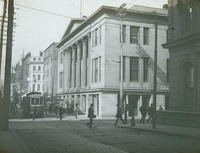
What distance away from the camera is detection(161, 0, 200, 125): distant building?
2027 cm

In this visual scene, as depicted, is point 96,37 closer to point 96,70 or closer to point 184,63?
point 96,70

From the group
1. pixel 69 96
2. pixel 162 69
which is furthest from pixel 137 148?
pixel 69 96

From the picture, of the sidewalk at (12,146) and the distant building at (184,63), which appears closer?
the sidewalk at (12,146)

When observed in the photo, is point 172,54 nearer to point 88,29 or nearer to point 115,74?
point 115,74

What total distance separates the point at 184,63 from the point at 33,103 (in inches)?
661

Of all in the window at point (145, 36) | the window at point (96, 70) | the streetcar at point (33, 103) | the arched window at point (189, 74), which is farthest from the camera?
the window at point (145, 36)

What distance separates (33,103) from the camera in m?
32.7

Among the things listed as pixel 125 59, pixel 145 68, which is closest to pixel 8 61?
pixel 125 59

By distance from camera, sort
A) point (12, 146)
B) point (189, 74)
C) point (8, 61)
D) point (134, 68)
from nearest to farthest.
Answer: point (12, 146) < point (8, 61) < point (189, 74) < point (134, 68)

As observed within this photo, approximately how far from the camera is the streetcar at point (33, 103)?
107 ft

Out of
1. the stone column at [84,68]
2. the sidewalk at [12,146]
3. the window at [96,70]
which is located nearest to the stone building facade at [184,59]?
the sidewalk at [12,146]

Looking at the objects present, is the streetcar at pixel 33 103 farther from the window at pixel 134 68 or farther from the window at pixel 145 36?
Answer: the window at pixel 145 36

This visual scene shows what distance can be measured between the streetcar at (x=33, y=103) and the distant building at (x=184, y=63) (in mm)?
14769

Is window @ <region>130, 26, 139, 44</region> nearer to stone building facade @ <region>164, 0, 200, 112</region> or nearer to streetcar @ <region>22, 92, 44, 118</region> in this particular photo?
streetcar @ <region>22, 92, 44, 118</region>
